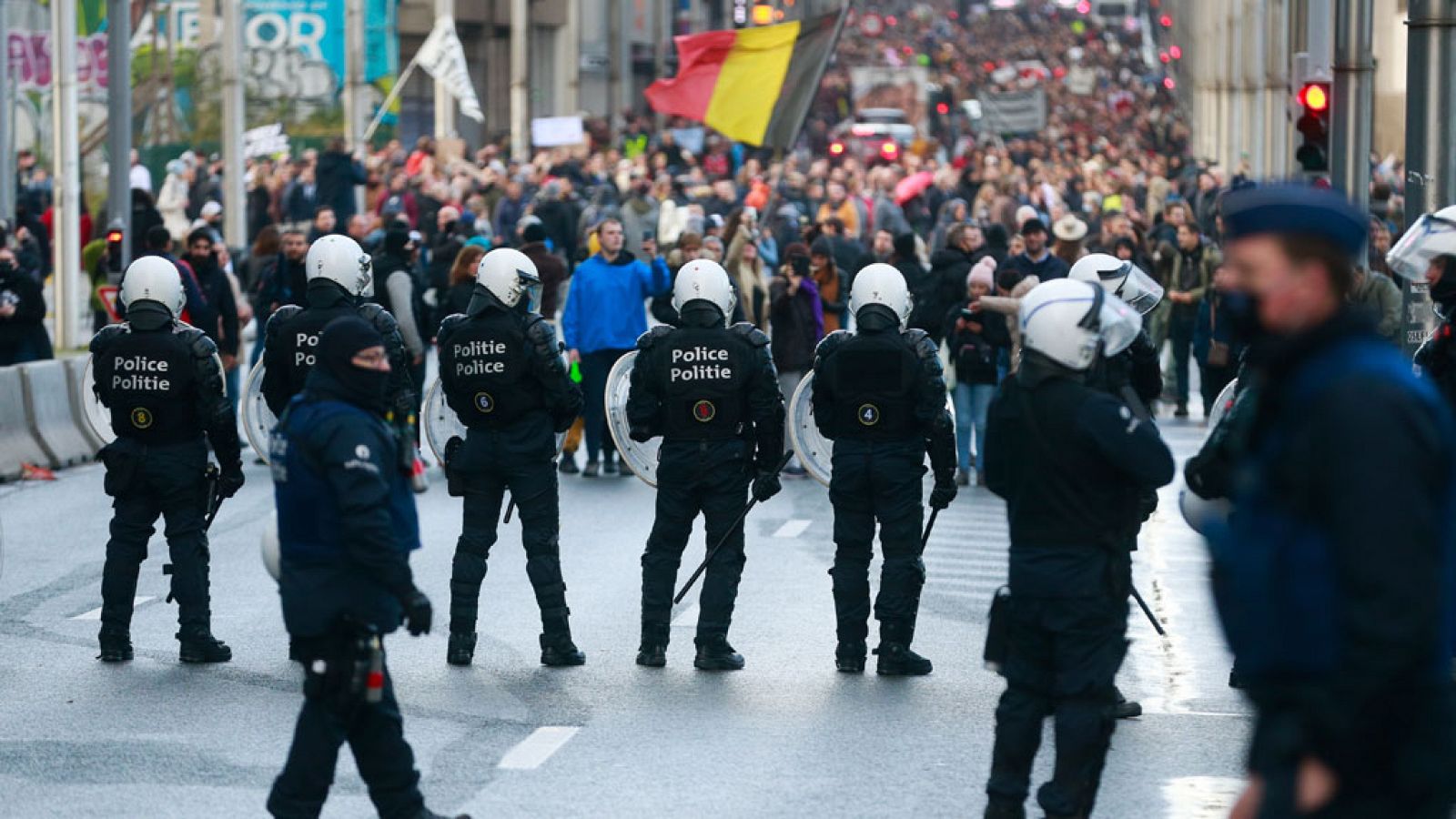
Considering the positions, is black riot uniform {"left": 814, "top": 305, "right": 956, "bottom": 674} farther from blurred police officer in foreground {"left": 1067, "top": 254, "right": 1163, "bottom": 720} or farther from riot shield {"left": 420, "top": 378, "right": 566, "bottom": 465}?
riot shield {"left": 420, "top": 378, "right": 566, "bottom": 465}

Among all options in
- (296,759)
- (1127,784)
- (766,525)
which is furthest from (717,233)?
(296,759)

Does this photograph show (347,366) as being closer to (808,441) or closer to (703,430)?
(703,430)

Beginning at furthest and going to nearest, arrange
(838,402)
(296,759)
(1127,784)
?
1. (838,402)
2. (1127,784)
3. (296,759)

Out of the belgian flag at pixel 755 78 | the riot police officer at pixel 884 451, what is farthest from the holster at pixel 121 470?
the belgian flag at pixel 755 78

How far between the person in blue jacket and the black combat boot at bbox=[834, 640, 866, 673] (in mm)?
7428

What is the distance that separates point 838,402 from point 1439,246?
2.48 m

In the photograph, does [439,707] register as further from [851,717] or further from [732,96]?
[732,96]

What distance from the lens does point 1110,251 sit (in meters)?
22.6

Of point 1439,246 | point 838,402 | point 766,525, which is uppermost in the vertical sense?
point 1439,246

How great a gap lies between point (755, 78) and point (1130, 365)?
1409cm

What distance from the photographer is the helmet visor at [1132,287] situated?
1102 cm

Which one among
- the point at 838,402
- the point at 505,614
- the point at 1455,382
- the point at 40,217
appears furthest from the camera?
the point at 40,217

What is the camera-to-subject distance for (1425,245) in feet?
32.4

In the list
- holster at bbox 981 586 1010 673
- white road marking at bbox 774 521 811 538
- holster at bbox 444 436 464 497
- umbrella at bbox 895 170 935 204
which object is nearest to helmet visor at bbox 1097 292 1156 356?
holster at bbox 981 586 1010 673
